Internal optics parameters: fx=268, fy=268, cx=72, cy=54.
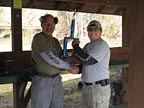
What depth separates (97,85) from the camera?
2.93 m

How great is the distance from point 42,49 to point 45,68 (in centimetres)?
24

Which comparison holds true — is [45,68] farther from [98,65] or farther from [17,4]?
[17,4]

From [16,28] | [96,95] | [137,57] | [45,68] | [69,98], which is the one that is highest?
[16,28]

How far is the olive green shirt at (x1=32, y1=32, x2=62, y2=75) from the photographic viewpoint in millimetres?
3035

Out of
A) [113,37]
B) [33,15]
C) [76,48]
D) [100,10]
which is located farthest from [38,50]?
[113,37]

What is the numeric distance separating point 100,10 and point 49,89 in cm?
288

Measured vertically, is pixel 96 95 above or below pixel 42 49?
below

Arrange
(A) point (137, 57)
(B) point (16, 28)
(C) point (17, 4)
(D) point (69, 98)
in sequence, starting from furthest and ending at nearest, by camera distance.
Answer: (D) point (69, 98) → (B) point (16, 28) → (C) point (17, 4) → (A) point (137, 57)

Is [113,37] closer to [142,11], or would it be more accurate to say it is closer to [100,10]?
[100,10]

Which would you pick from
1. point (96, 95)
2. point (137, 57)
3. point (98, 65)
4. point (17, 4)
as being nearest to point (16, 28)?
point (17, 4)

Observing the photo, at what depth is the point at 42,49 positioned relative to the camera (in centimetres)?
300

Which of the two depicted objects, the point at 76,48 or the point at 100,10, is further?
the point at 100,10

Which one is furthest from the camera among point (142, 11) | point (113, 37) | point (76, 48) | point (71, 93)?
point (113, 37)

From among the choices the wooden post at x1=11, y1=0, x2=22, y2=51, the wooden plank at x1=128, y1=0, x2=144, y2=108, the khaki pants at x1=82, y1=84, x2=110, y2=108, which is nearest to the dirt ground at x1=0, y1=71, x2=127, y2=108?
the wooden post at x1=11, y1=0, x2=22, y2=51
